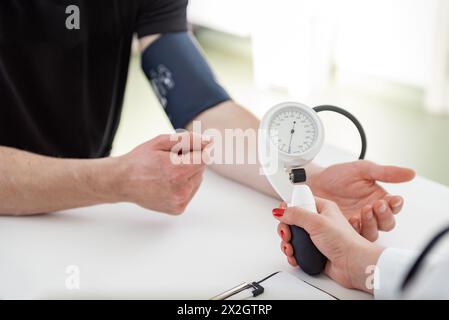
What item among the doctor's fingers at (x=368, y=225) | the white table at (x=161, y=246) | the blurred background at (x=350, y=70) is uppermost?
the doctor's fingers at (x=368, y=225)

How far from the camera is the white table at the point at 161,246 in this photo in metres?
0.83

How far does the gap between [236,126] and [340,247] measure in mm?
437

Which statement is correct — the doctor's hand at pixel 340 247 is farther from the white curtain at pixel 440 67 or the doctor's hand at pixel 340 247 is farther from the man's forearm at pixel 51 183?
the white curtain at pixel 440 67

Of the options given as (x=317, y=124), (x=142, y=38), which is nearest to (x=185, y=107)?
(x=142, y=38)

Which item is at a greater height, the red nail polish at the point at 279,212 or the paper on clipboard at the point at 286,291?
the red nail polish at the point at 279,212

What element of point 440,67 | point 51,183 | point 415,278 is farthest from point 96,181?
point 440,67

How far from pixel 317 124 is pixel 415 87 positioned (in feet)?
8.67

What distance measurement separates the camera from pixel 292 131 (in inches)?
33.0

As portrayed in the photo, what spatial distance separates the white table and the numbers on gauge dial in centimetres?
17

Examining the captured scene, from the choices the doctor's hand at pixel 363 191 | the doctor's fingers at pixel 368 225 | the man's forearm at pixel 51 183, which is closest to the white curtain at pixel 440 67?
the doctor's hand at pixel 363 191

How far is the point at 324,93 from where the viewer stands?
3277 millimetres

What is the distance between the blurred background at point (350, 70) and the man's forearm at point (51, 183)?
67.3 inches

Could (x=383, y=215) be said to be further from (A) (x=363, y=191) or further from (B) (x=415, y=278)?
(B) (x=415, y=278)

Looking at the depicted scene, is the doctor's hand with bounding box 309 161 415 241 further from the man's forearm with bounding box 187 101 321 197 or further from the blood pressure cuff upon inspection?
the blood pressure cuff
